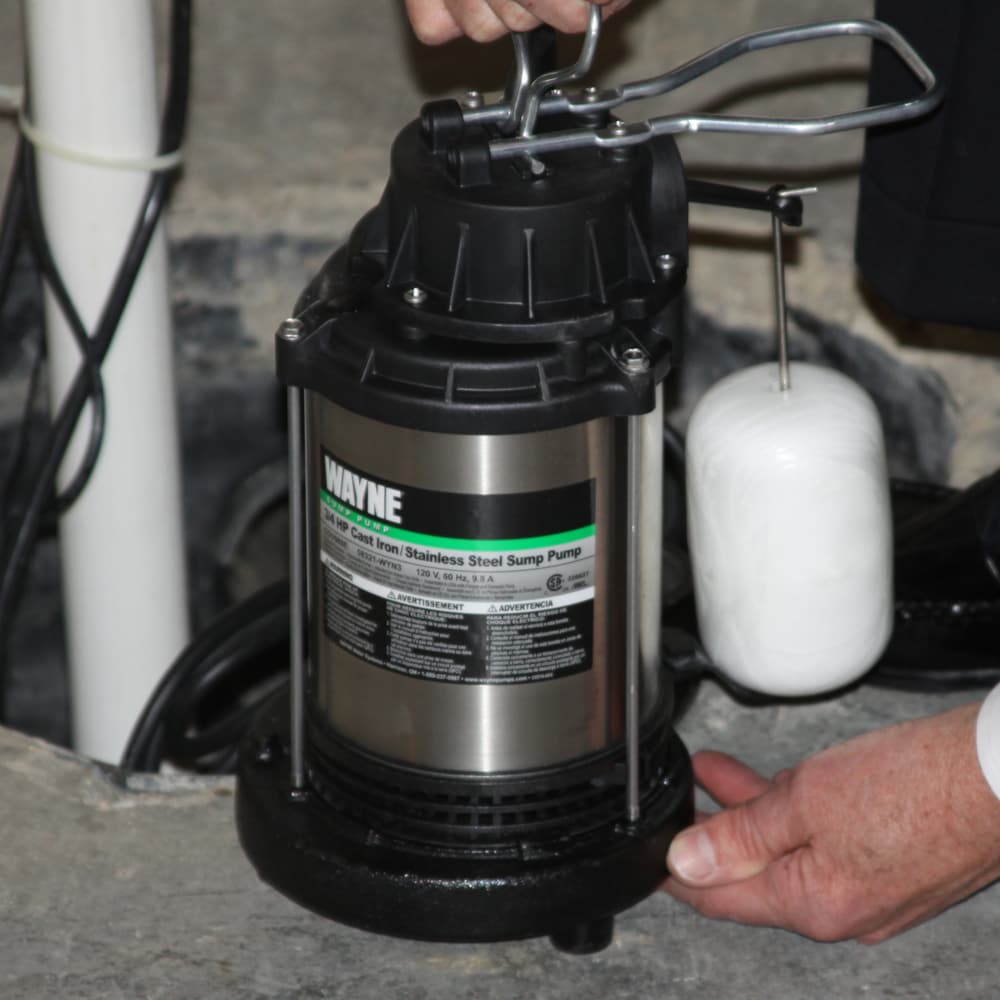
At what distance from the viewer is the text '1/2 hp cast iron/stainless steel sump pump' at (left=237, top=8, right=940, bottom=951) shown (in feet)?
2.98

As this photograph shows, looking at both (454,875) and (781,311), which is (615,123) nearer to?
(781,311)

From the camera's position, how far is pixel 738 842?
3.49ft

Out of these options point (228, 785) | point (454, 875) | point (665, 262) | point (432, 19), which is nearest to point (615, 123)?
point (665, 262)

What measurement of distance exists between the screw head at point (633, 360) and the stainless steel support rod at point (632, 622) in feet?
0.10

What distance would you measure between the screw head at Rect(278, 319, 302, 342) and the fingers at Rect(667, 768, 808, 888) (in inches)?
15.3

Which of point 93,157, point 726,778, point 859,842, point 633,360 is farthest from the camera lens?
point 93,157

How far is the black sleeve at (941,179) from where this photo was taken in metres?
1.18

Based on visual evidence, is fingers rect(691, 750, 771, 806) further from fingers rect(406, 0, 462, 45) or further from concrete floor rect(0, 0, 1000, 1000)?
fingers rect(406, 0, 462, 45)

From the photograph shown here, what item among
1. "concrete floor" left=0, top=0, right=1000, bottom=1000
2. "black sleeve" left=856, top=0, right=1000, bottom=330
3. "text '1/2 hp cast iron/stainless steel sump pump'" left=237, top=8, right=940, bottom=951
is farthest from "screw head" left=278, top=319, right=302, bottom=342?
"black sleeve" left=856, top=0, right=1000, bottom=330

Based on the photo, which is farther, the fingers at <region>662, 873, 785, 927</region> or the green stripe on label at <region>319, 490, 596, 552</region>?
the fingers at <region>662, 873, 785, 927</region>

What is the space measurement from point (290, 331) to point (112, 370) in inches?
18.1

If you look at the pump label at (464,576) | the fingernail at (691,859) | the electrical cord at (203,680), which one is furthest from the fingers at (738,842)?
the electrical cord at (203,680)

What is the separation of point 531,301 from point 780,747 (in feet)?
1.59

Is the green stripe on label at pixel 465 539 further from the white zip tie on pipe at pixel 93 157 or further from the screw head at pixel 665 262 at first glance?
the white zip tie on pipe at pixel 93 157
